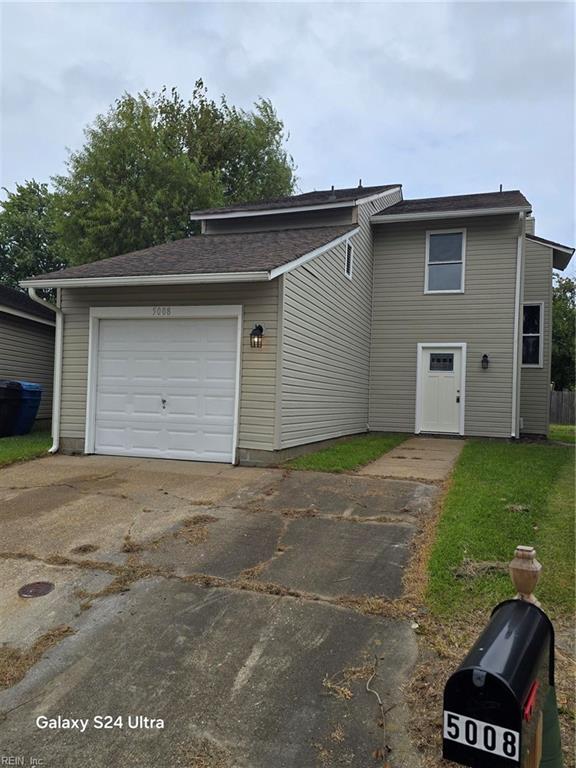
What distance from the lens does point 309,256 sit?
859 cm

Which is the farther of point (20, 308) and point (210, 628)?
point (20, 308)

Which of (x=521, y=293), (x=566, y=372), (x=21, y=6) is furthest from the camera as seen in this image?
(x=566, y=372)

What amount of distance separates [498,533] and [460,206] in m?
10.0

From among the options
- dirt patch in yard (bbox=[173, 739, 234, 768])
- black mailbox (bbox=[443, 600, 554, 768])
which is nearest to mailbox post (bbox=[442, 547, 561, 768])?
black mailbox (bbox=[443, 600, 554, 768])

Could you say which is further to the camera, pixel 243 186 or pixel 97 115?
pixel 243 186

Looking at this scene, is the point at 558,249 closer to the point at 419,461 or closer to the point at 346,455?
the point at 419,461

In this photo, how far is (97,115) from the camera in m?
20.5

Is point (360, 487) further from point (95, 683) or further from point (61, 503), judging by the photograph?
point (95, 683)

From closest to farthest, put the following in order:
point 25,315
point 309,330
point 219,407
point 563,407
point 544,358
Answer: point 219,407 → point 309,330 → point 544,358 → point 25,315 → point 563,407

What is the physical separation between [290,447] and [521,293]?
24.3ft

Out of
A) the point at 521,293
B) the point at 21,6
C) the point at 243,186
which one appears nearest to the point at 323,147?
the point at 243,186

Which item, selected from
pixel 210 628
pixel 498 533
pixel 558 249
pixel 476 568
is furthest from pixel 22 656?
pixel 558 249

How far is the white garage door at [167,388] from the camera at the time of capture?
8078 mm

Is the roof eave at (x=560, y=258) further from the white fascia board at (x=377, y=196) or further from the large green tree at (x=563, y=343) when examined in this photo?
the large green tree at (x=563, y=343)
